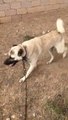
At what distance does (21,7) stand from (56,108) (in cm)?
295

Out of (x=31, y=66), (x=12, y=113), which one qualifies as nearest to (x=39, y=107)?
(x=12, y=113)

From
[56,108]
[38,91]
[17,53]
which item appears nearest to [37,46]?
[17,53]

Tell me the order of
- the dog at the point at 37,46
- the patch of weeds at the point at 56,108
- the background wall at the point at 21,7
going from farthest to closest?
the background wall at the point at 21,7, the dog at the point at 37,46, the patch of weeds at the point at 56,108

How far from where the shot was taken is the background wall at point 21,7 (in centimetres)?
595

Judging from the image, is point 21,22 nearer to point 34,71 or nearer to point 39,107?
point 34,71

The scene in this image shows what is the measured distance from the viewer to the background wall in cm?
595

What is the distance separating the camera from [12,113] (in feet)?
12.6

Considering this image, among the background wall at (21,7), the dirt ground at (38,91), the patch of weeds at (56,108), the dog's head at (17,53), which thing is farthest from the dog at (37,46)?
the background wall at (21,7)

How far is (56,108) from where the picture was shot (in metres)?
3.79

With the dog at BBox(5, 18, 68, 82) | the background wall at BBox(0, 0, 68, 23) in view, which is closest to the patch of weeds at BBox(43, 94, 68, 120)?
the dog at BBox(5, 18, 68, 82)

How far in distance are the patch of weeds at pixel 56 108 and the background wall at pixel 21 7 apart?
271 centimetres

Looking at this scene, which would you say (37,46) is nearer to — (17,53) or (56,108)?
(17,53)

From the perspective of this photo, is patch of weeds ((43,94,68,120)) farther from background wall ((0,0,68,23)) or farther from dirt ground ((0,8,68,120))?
background wall ((0,0,68,23))

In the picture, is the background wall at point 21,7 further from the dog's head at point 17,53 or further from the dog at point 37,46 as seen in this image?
the dog's head at point 17,53
